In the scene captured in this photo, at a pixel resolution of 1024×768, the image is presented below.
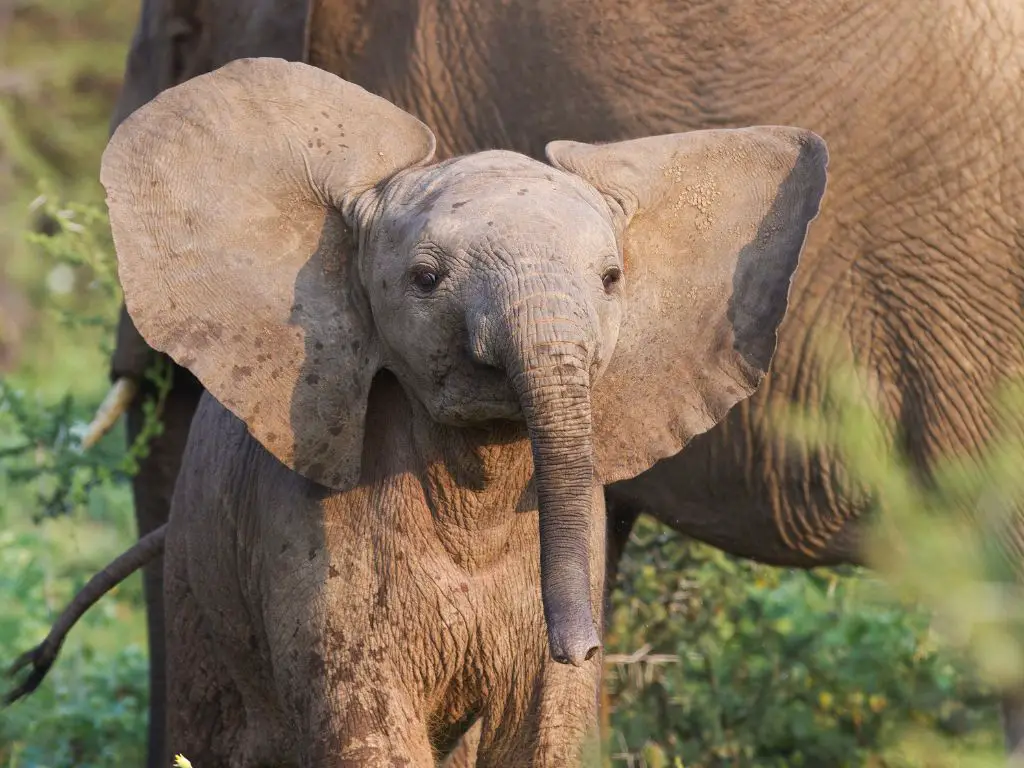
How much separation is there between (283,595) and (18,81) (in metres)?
7.98

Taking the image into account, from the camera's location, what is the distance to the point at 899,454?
10.9ft

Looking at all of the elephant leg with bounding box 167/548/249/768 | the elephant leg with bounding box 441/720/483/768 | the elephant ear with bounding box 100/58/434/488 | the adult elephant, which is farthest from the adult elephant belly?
the elephant leg with bounding box 167/548/249/768

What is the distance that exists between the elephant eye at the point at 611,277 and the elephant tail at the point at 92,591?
1089mm

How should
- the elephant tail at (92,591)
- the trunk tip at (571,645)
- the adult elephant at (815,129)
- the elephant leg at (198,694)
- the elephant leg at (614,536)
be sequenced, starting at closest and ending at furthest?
1. the trunk tip at (571,645)
2. the elephant leg at (198,694)
3. the adult elephant at (815,129)
4. the elephant tail at (92,591)
5. the elephant leg at (614,536)

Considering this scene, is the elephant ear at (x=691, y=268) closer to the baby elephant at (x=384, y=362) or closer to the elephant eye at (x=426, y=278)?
the baby elephant at (x=384, y=362)

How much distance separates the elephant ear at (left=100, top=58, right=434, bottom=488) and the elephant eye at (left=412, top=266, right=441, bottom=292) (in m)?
0.18

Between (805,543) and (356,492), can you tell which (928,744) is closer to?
(356,492)

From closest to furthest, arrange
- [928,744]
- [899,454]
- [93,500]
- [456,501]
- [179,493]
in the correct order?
[928,744], [456,501], [179,493], [899,454], [93,500]

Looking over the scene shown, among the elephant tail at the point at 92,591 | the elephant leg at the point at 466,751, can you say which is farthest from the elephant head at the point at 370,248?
the elephant tail at the point at 92,591

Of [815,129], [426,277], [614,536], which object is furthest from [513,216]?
[614,536]

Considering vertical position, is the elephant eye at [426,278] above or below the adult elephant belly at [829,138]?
below

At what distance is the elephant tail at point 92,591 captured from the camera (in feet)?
10.9

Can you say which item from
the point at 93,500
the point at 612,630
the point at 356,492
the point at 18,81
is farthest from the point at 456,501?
the point at 18,81

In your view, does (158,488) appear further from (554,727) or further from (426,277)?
(426,277)
